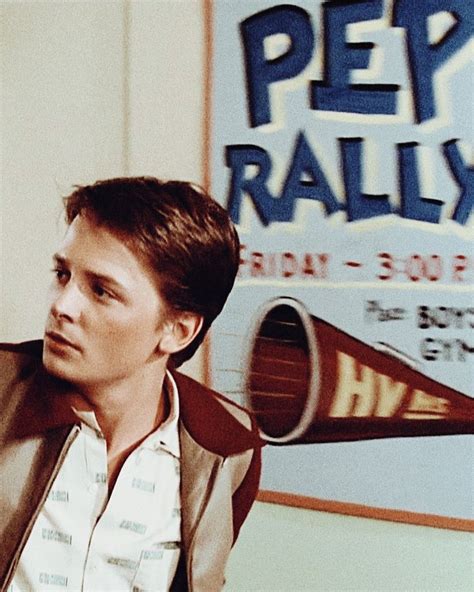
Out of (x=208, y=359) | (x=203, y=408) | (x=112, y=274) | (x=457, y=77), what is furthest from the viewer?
(x=208, y=359)

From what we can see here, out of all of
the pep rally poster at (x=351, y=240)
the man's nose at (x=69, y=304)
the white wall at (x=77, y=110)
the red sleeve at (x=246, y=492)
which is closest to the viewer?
the man's nose at (x=69, y=304)

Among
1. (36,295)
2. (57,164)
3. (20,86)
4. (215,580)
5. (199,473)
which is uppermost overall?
(20,86)

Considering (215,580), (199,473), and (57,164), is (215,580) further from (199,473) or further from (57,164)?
(57,164)

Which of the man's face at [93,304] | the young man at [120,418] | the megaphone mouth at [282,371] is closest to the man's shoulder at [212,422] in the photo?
the young man at [120,418]

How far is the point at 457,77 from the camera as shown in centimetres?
111

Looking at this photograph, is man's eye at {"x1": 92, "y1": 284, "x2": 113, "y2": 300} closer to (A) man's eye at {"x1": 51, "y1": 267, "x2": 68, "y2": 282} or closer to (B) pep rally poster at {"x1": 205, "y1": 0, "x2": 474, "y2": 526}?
(A) man's eye at {"x1": 51, "y1": 267, "x2": 68, "y2": 282}

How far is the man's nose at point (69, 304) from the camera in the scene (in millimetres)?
842

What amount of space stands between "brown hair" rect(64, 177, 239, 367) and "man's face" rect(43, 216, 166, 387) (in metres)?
0.01

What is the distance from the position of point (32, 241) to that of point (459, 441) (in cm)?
67

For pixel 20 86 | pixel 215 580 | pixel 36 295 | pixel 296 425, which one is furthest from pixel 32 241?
pixel 215 580

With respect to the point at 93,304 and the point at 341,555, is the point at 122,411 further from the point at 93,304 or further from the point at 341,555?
the point at 341,555

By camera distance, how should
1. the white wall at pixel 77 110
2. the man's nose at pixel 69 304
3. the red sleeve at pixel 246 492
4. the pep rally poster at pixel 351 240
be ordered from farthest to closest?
1. the white wall at pixel 77 110
2. the pep rally poster at pixel 351 240
3. the red sleeve at pixel 246 492
4. the man's nose at pixel 69 304

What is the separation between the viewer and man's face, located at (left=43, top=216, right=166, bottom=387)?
84cm

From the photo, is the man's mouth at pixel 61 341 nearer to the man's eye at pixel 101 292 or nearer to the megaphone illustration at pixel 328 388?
the man's eye at pixel 101 292
